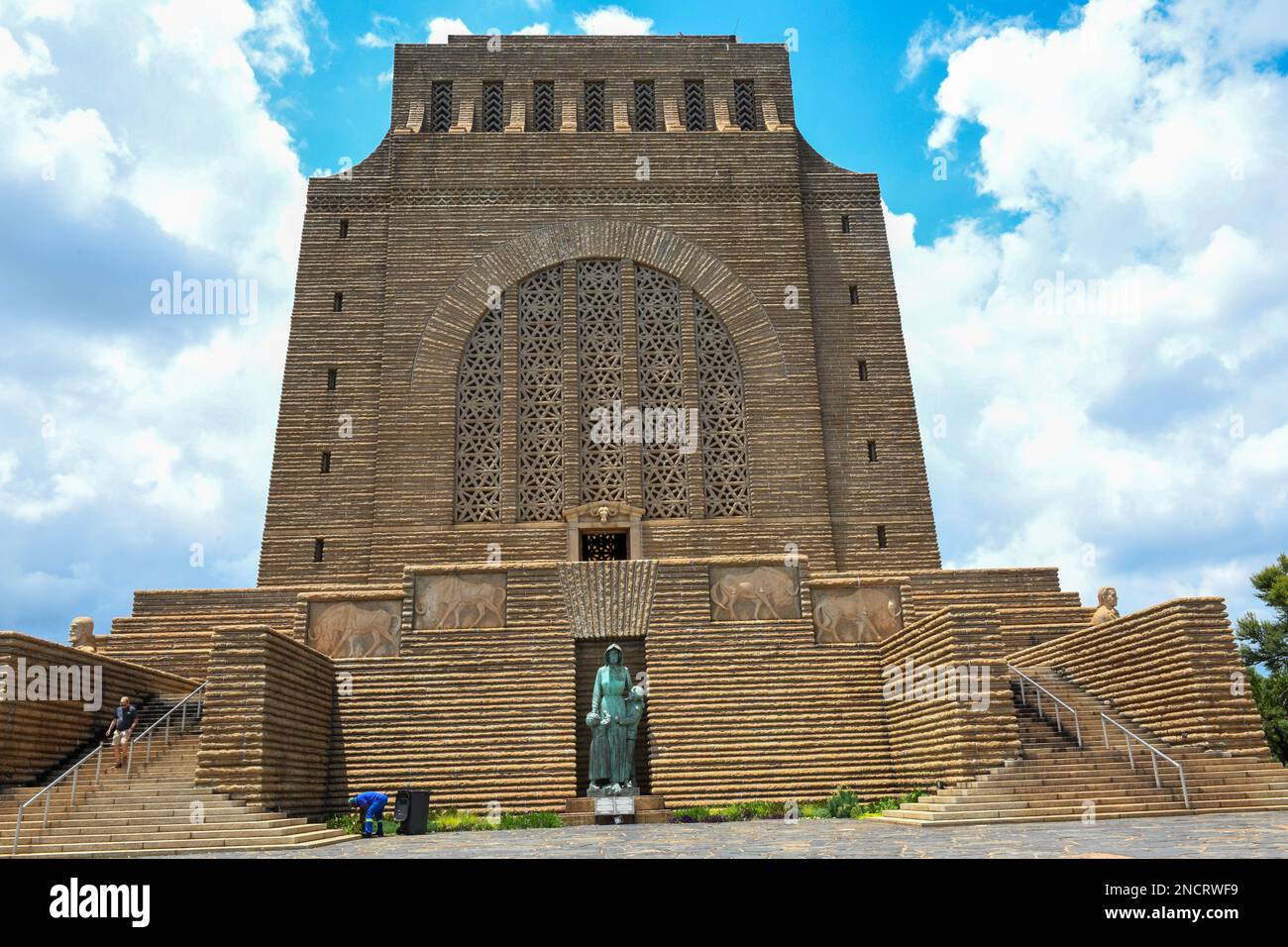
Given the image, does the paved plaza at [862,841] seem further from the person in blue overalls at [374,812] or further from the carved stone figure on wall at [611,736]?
the carved stone figure on wall at [611,736]

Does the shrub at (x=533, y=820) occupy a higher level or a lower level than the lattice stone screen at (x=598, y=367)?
lower

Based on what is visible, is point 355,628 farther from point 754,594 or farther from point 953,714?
point 953,714

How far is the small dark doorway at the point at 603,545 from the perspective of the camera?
18.0 metres

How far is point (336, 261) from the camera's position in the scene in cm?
2011

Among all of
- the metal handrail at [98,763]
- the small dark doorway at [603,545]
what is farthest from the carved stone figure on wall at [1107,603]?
the metal handrail at [98,763]

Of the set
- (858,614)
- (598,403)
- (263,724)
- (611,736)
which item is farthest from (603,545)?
(263,724)

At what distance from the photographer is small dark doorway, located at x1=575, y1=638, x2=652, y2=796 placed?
1298 centimetres

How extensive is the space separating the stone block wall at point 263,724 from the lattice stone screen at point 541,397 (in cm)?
668

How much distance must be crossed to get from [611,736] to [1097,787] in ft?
18.1

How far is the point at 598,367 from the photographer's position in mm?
19016

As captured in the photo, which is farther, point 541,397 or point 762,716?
point 541,397

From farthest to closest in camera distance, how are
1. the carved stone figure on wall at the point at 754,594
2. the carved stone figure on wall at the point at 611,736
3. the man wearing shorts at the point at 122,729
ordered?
the carved stone figure on wall at the point at 754,594 → the carved stone figure on wall at the point at 611,736 → the man wearing shorts at the point at 122,729

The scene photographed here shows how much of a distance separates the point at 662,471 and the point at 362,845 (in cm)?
1071

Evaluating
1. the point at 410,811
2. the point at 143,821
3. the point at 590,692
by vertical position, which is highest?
the point at 590,692
